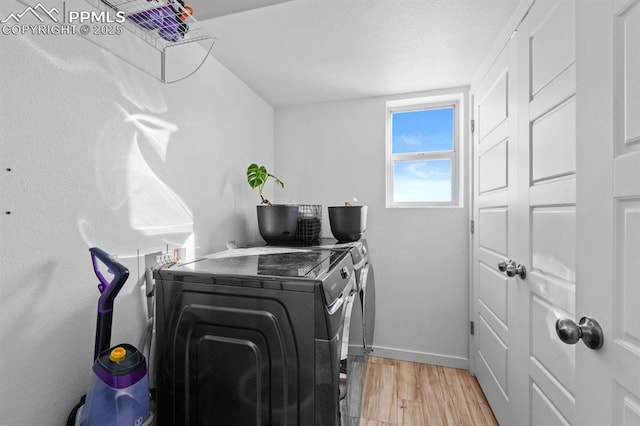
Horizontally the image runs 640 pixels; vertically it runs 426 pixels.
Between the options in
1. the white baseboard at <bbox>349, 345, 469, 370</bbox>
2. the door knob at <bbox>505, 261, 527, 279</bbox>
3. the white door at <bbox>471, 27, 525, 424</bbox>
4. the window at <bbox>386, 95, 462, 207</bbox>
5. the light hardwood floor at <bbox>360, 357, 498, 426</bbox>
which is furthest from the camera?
the window at <bbox>386, 95, 462, 207</bbox>

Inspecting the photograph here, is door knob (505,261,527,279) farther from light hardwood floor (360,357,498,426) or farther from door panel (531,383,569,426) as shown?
light hardwood floor (360,357,498,426)

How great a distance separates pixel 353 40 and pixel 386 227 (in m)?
1.45

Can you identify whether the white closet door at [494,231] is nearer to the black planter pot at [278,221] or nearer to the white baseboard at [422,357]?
the white baseboard at [422,357]

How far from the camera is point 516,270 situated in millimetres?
1334

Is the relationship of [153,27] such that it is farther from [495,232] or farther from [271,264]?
[495,232]

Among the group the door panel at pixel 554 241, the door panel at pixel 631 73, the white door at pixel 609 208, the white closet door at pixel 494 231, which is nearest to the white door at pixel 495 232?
the white closet door at pixel 494 231

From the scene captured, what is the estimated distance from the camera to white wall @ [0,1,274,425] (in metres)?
0.80

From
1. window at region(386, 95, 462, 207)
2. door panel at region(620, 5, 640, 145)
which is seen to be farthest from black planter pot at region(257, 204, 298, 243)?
door panel at region(620, 5, 640, 145)

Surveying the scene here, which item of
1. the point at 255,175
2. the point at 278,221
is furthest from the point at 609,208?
the point at 255,175

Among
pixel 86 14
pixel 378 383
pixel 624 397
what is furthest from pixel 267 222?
pixel 624 397

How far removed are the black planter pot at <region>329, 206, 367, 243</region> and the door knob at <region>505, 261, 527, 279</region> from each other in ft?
2.93

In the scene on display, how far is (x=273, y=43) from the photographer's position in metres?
1.62

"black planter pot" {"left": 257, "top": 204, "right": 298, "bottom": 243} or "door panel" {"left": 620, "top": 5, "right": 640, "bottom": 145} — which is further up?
"door panel" {"left": 620, "top": 5, "right": 640, "bottom": 145}

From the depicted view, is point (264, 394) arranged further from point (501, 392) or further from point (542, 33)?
point (542, 33)
